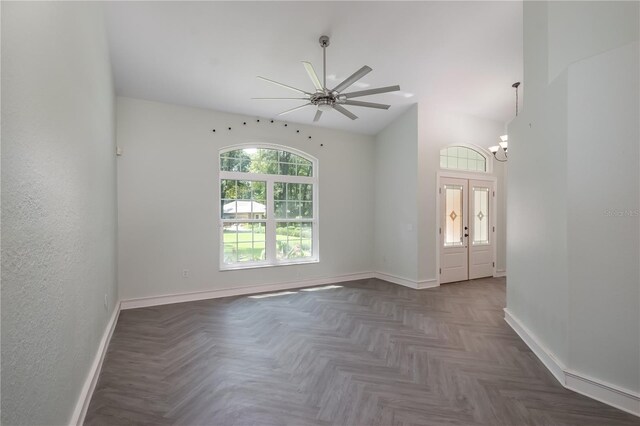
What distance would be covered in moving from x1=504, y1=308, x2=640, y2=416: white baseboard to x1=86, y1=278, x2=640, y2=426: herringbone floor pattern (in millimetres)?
77

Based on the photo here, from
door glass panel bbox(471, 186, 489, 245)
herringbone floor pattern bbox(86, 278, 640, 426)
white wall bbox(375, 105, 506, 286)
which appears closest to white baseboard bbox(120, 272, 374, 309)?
herringbone floor pattern bbox(86, 278, 640, 426)

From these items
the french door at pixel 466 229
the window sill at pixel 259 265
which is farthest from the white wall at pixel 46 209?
the french door at pixel 466 229

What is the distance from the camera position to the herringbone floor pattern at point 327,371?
2.07m

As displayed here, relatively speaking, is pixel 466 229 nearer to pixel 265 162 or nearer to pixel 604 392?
pixel 604 392

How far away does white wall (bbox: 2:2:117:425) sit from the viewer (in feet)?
3.30

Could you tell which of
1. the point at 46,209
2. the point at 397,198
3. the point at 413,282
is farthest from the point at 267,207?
the point at 46,209

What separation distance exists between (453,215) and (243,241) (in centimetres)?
410

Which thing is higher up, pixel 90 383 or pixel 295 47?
pixel 295 47

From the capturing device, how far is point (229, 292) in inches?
198

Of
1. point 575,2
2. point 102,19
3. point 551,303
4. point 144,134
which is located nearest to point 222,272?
point 144,134

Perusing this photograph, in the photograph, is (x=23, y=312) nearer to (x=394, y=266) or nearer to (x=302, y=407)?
(x=302, y=407)

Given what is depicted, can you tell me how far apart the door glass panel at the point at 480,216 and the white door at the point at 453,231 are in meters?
0.30

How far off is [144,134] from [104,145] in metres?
1.54

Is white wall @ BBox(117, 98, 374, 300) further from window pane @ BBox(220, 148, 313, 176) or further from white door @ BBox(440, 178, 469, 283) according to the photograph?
white door @ BBox(440, 178, 469, 283)
